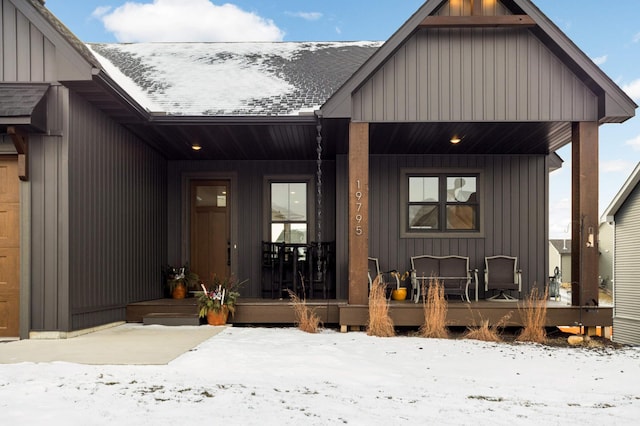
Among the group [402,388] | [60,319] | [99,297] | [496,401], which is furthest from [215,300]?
[496,401]

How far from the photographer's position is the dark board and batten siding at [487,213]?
9281mm

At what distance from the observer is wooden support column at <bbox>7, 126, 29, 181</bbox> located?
6.03 meters

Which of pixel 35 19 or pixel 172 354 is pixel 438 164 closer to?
pixel 172 354

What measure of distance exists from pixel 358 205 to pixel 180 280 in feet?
12.7

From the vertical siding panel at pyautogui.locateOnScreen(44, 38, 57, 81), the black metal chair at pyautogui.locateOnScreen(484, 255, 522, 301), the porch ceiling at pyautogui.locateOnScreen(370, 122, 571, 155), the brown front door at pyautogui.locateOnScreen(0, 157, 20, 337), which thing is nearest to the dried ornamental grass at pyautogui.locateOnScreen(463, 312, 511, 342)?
the black metal chair at pyautogui.locateOnScreen(484, 255, 522, 301)

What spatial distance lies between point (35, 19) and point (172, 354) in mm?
4254

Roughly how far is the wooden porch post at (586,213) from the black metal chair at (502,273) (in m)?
1.90

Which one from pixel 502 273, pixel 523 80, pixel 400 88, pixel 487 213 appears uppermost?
pixel 523 80

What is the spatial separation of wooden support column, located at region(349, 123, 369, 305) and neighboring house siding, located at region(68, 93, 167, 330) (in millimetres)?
3386

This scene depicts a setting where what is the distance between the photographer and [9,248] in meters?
6.33

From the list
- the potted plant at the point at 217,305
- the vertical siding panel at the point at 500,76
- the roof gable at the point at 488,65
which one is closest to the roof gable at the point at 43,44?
the roof gable at the point at 488,65

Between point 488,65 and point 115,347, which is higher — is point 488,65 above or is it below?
above

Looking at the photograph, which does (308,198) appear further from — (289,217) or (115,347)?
(115,347)

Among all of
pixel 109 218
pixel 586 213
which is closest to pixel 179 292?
pixel 109 218
